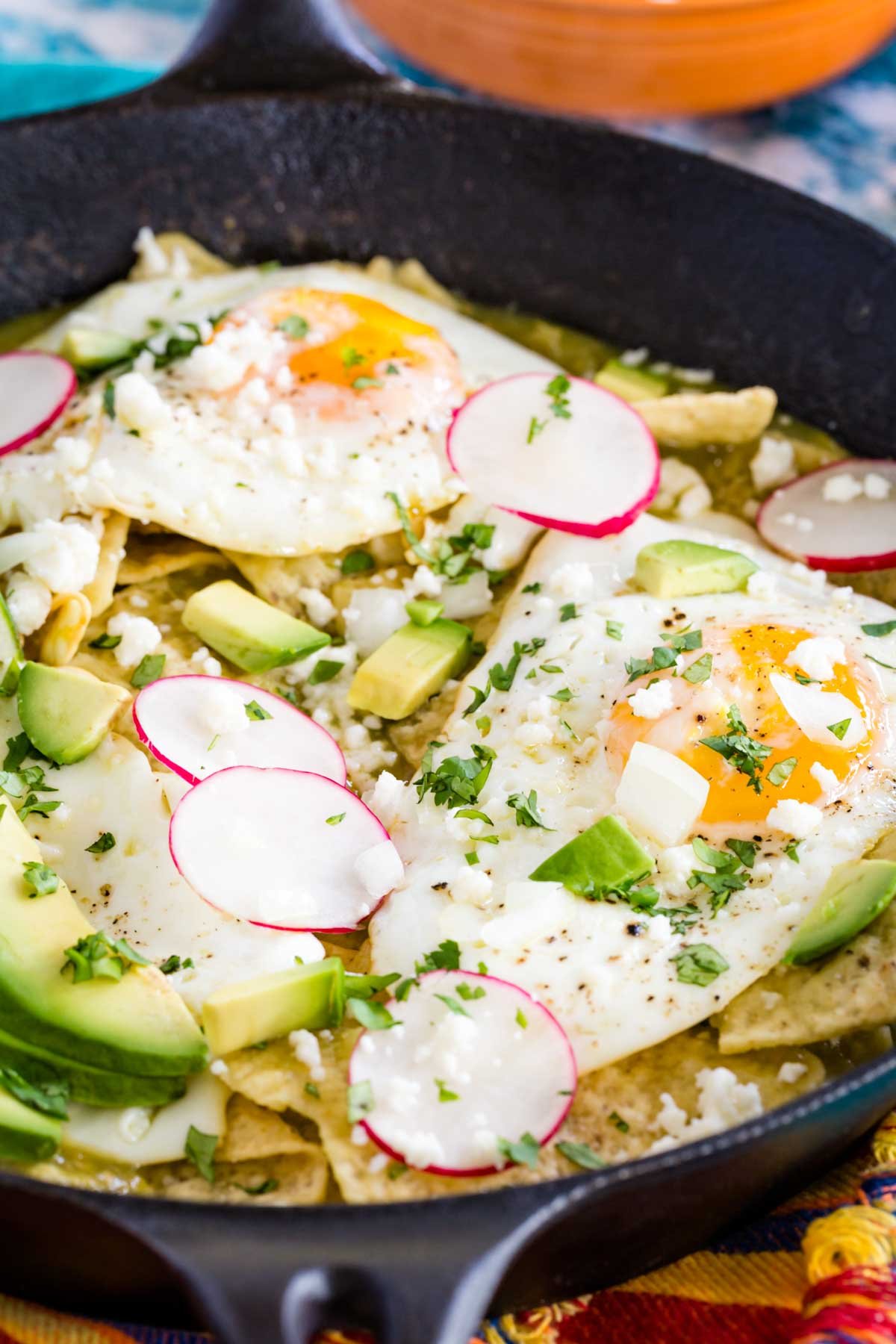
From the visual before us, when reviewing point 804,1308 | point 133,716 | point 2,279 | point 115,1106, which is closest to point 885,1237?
point 804,1308

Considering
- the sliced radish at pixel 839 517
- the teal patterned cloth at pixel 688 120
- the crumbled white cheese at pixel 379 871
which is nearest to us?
the crumbled white cheese at pixel 379 871

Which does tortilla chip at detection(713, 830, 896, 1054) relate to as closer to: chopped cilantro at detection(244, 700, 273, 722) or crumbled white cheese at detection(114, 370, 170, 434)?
chopped cilantro at detection(244, 700, 273, 722)

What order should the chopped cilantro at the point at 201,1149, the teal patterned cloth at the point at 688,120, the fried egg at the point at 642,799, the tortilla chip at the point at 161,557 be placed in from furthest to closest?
the teal patterned cloth at the point at 688,120 → the tortilla chip at the point at 161,557 → the fried egg at the point at 642,799 → the chopped cilantro at the point at 201,1149

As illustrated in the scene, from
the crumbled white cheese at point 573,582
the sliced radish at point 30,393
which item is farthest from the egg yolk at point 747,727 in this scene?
the sliced radish at point 30,393

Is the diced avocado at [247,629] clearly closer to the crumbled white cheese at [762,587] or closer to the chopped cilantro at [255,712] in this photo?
the chopped cilantro at [255,712]

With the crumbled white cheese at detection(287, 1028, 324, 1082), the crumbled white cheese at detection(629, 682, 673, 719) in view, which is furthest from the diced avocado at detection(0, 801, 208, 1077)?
the crumbled white cheese at detection(629, 682, 673, 719)

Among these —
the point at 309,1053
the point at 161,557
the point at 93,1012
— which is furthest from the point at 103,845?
the point at 161,557

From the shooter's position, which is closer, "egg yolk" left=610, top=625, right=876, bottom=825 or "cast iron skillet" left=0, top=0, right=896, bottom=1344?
"egg yolk" left=610, top=625, right=876, bottom=825
